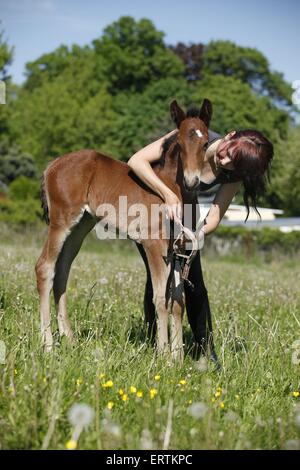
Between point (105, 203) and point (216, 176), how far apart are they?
910 mm

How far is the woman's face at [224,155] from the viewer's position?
14.7 feet

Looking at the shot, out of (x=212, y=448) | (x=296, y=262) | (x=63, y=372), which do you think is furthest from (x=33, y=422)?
(x=296, y=262)

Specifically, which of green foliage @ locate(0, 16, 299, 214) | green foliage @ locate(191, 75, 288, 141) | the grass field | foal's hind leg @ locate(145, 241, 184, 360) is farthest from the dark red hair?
green foliage @ locate(191, 75, 288, 141)

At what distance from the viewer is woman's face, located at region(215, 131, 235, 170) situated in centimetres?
449

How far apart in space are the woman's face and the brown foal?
18 cm

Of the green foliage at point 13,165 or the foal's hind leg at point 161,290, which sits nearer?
the foal's hind leg at point 161,290

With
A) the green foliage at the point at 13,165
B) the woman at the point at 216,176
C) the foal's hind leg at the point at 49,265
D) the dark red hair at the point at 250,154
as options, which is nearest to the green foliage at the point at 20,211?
the green foliage at the point at 13,165

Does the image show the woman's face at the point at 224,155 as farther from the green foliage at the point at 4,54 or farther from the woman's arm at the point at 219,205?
the green foliage at the point at 4,54

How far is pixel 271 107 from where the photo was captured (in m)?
55.2

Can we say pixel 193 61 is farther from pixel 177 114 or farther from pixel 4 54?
pixel 177 114

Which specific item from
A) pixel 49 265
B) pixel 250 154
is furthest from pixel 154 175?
pixel 49 265

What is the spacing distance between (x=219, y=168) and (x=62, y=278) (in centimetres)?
168

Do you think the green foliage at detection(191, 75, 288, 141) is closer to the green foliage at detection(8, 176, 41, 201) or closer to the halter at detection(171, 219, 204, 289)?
the green foliage at detection(8, 176, 41, 201)
